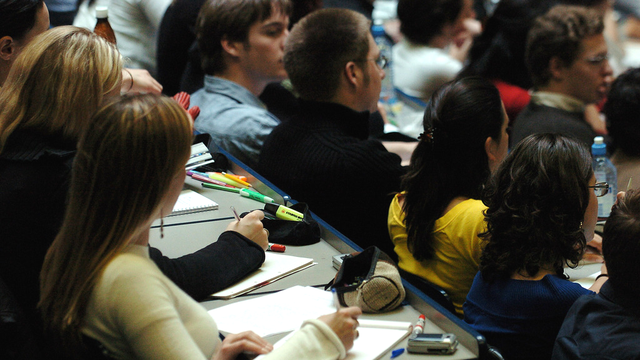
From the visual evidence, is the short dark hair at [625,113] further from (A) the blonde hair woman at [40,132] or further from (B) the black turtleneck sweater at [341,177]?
(A) the blonde hair woman at [40,132]

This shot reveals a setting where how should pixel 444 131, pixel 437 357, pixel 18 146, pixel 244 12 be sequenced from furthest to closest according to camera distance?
pixel 244 12
pixel 444 131
pixel 18 146
pixel 437 357

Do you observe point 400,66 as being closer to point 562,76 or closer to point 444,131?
point 562,76

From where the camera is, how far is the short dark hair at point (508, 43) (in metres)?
4.23

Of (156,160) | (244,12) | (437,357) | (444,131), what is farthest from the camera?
(244,12)

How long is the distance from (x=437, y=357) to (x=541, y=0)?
3932 millimetres

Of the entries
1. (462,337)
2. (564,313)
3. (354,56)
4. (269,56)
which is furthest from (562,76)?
(462,337)

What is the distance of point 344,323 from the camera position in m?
1.34

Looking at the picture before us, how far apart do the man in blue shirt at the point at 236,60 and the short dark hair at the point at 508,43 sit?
1.36m

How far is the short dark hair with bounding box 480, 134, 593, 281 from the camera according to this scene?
1746mm

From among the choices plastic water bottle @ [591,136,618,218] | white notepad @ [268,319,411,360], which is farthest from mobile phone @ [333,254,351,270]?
plastic water bottle @ [591,136,618,218]

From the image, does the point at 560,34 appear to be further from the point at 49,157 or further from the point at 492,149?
the point at 49,157

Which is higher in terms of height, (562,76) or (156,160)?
(156,160)

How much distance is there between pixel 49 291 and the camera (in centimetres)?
121

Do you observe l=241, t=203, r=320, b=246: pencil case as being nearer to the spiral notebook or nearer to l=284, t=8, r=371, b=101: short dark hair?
the spiral notebook
